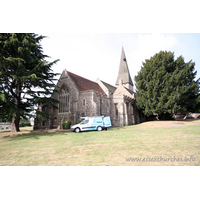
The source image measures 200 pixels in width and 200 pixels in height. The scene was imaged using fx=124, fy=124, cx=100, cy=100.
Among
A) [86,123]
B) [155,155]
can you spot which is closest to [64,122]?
[86,123]

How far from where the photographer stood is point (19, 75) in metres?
16.5

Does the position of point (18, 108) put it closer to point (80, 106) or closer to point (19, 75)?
point (19, 75)

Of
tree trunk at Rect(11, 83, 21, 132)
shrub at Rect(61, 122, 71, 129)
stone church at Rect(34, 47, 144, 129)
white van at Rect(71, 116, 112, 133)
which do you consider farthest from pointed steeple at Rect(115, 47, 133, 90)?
tree trunk at Rect(11, 83, 21, 132)

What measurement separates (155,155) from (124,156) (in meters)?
1.23

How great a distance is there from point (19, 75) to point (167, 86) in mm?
24539

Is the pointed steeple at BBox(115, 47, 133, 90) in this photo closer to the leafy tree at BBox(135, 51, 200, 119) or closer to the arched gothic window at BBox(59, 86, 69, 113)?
the leafy tree at BBox(135, 51, 200, 119)

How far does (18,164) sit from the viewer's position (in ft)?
15.6

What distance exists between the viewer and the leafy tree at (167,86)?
23.3 meters

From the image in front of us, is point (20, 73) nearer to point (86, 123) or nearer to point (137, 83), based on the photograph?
point (86, 123)

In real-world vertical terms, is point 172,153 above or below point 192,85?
below

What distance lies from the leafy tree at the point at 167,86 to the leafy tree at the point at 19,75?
18.9 meters

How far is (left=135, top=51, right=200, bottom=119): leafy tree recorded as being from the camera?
76.5ft

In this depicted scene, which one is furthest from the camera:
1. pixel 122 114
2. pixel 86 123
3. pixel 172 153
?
pixel 122 114

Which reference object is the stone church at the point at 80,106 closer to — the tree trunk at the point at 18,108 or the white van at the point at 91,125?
the tree trunk at the point at 18,108
